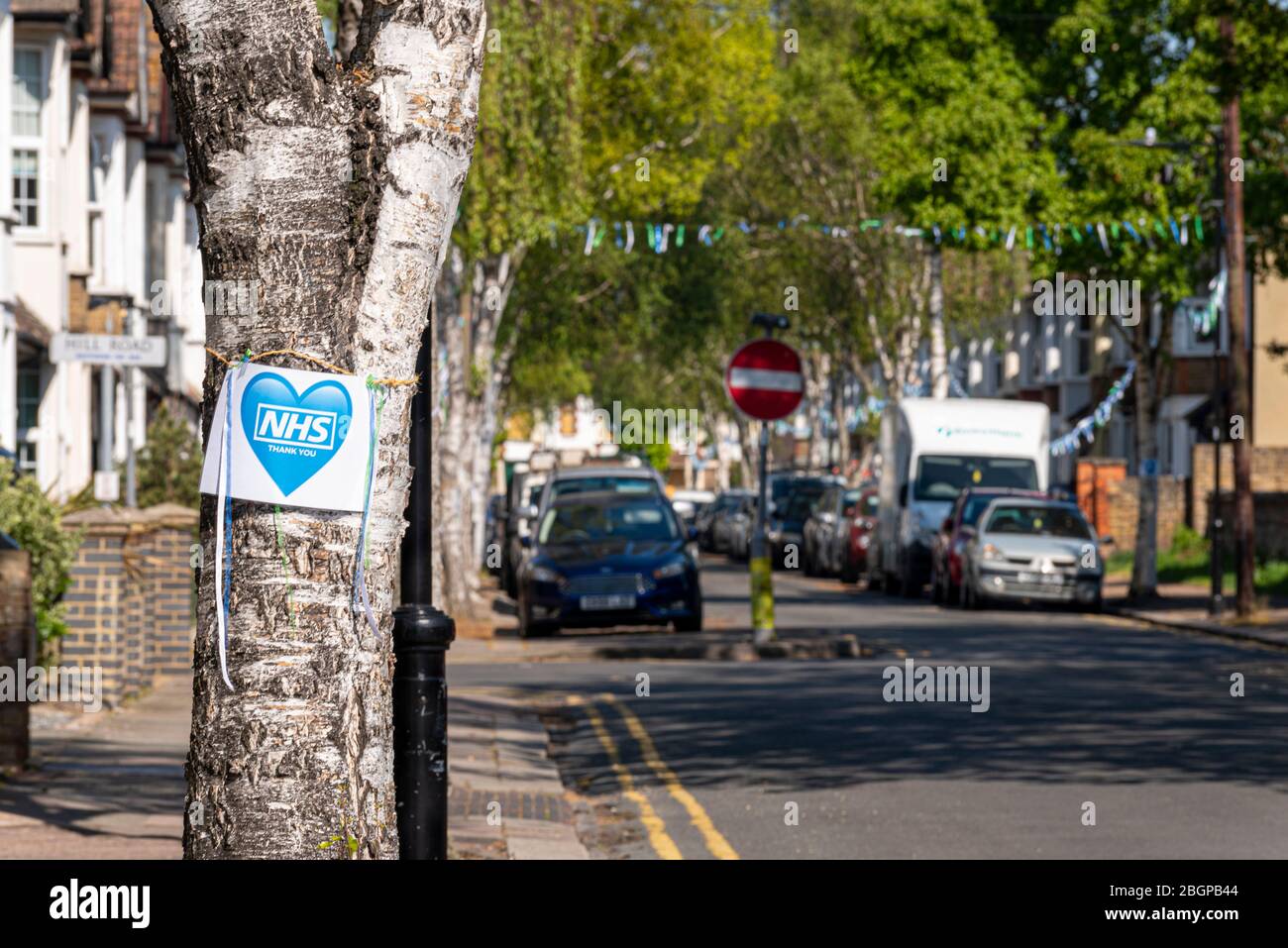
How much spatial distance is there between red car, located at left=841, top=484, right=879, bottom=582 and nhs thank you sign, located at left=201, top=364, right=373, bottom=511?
120 ft

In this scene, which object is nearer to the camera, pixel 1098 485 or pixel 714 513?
pixel 1098 485

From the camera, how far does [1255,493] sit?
41.0m

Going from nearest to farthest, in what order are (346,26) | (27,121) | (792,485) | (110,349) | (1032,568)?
(346,26) < (110,349) < (27,121) < (1032,568) < (792,485)

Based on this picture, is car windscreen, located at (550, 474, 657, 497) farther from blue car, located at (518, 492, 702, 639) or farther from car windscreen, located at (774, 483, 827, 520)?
car windscreen, located at (774, 483, 827, 520)

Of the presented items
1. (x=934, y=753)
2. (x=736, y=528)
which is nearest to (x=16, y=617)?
(x=934, y=753)

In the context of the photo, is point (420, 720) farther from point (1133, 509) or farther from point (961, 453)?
point (1133, 509)

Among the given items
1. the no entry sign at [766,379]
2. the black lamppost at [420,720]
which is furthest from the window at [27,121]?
the black lamppost at [420,720]

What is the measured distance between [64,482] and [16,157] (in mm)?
3915

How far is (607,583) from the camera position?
85.3ft

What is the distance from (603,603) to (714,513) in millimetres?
39652

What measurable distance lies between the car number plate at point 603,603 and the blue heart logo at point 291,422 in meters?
20.2

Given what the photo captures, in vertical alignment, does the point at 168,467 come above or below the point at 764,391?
below

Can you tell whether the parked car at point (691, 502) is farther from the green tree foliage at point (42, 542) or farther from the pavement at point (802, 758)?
the green tree foliage at point (42, 542)
